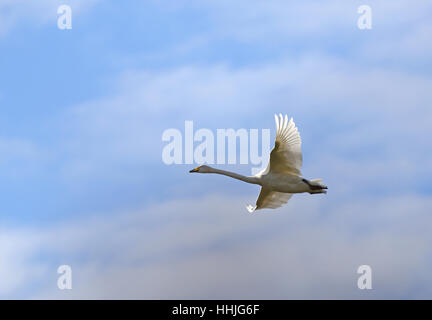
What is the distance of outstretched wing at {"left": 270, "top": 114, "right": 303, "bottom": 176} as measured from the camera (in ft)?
155

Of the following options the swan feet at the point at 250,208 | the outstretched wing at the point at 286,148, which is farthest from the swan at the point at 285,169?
the swan feet at the point at 250,208

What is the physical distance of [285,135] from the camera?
156 feet

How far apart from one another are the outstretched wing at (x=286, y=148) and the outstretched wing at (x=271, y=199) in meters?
2.21

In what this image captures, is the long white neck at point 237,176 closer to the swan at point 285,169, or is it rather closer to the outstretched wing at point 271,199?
the swan at point 285,169

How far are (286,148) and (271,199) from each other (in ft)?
11.1

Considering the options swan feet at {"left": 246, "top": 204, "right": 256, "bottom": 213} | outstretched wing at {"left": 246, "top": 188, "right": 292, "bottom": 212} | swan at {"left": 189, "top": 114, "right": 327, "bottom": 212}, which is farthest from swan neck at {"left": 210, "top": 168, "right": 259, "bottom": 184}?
swan feet at {"left": 246, "top": 204, "right": 256, "bottom": 213}

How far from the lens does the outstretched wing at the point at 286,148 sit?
47375 mm

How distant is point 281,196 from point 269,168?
2.23 metres

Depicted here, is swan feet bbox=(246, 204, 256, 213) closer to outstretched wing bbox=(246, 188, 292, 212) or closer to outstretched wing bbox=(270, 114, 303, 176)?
outstretched wing bbox=(246, 188, 292, 212)

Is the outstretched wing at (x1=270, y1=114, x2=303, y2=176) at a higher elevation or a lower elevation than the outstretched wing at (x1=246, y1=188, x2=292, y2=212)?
higher

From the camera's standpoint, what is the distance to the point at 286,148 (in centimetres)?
4753

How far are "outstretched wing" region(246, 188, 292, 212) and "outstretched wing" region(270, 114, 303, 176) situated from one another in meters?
2.21
